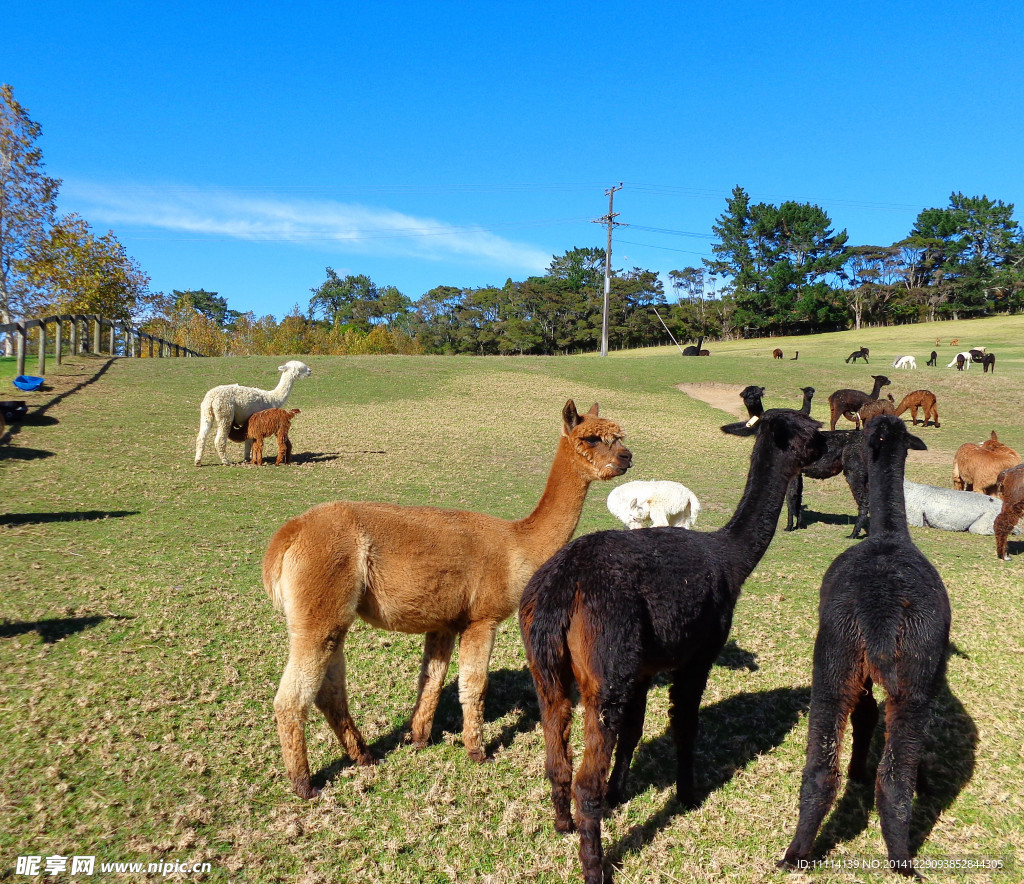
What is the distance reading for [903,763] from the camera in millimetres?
3273

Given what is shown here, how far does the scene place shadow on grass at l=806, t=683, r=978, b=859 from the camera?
12.6 ft

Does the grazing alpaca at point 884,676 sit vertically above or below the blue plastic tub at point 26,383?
below

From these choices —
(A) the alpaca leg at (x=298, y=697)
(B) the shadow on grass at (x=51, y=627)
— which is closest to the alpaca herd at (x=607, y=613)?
(A) the alpaca leg at (x=298, y=697)

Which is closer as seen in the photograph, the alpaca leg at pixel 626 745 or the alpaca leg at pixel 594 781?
the alpaca leg at pixel 594 781

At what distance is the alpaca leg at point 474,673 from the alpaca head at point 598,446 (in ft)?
4.34

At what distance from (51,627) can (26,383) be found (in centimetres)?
1636

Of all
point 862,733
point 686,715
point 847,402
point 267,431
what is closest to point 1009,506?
point 862,733

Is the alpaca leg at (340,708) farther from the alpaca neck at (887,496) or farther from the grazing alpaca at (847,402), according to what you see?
the grazing alpaca at (847,402)

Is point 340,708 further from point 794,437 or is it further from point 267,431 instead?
point 267,431

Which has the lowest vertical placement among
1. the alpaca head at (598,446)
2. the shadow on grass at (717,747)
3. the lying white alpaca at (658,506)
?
the shadow on grass at (717,747)

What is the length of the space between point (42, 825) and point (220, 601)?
3341mm

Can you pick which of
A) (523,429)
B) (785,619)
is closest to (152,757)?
(785,619)

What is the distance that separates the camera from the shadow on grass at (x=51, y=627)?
18.6ft

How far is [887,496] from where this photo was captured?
4305 mm
